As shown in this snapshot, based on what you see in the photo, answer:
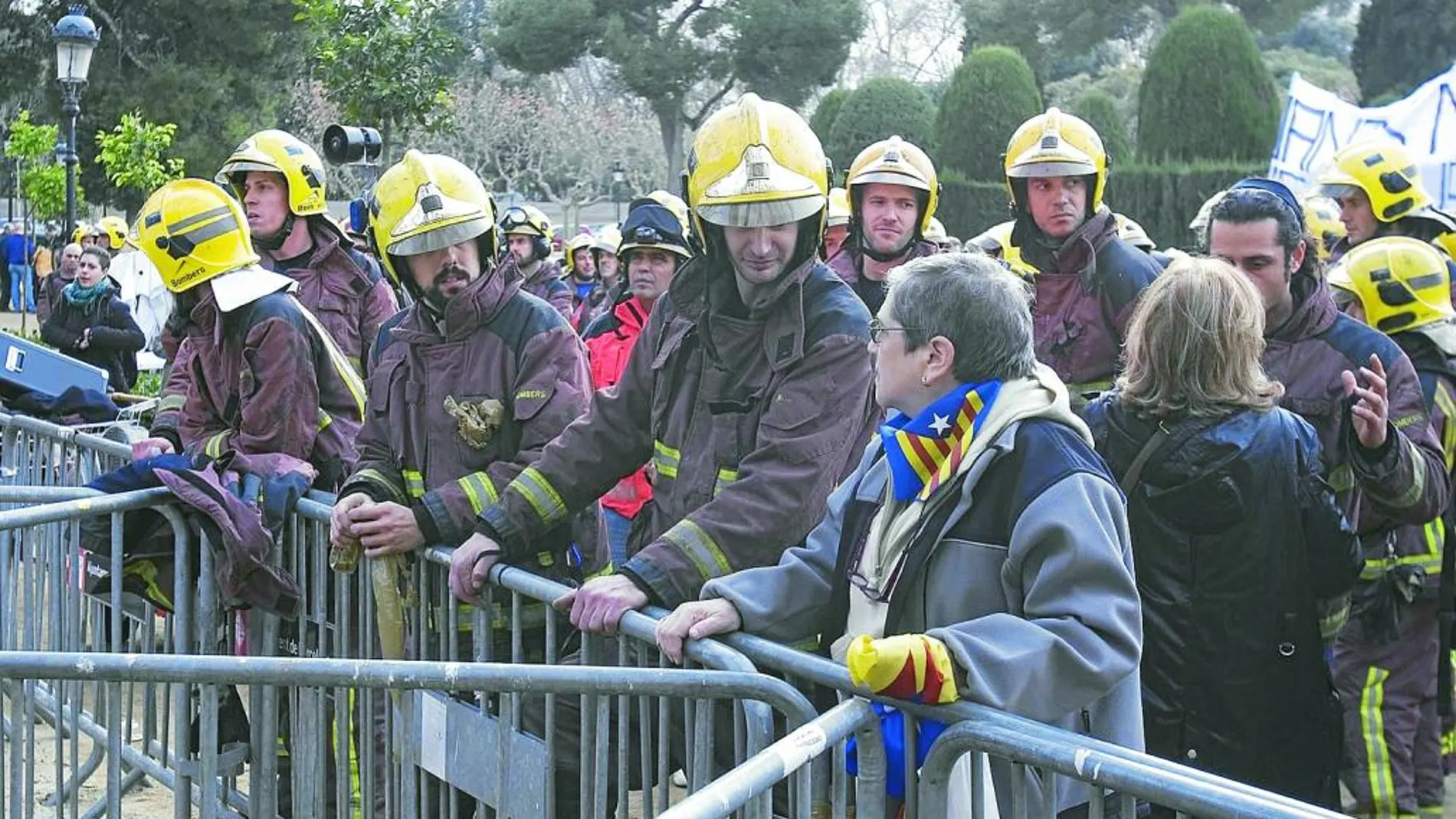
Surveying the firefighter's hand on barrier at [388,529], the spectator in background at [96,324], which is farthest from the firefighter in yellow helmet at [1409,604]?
the spectator in background at [96,324]

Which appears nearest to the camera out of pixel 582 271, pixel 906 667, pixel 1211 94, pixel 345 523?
pixel 906 667

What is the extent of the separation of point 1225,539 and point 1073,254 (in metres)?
2.34

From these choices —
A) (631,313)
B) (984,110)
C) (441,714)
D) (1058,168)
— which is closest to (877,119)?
(984,110)

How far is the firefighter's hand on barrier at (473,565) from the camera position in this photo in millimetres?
4320

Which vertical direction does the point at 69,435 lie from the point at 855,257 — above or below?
below

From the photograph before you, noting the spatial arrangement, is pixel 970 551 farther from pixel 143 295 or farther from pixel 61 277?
pixel 61 277

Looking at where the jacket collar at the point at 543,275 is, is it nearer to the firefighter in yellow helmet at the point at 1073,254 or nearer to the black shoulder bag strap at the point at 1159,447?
the firefighter in yellow helmet at the point at 1073,254

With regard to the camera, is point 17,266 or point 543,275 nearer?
point 543,275

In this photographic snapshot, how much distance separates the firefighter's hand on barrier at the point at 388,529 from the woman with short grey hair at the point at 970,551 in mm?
1216

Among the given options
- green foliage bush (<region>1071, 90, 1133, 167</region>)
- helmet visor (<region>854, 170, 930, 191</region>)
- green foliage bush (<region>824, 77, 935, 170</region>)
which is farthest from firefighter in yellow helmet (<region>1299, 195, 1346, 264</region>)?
green foliage bush (<region>824, 77, 935, 170</region>)

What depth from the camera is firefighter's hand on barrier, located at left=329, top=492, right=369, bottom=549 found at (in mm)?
4664

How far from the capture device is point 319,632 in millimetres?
5105

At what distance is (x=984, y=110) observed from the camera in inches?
1147

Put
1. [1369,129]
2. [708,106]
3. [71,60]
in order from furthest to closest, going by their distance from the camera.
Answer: [708,106], [71,60], [1369,129]
